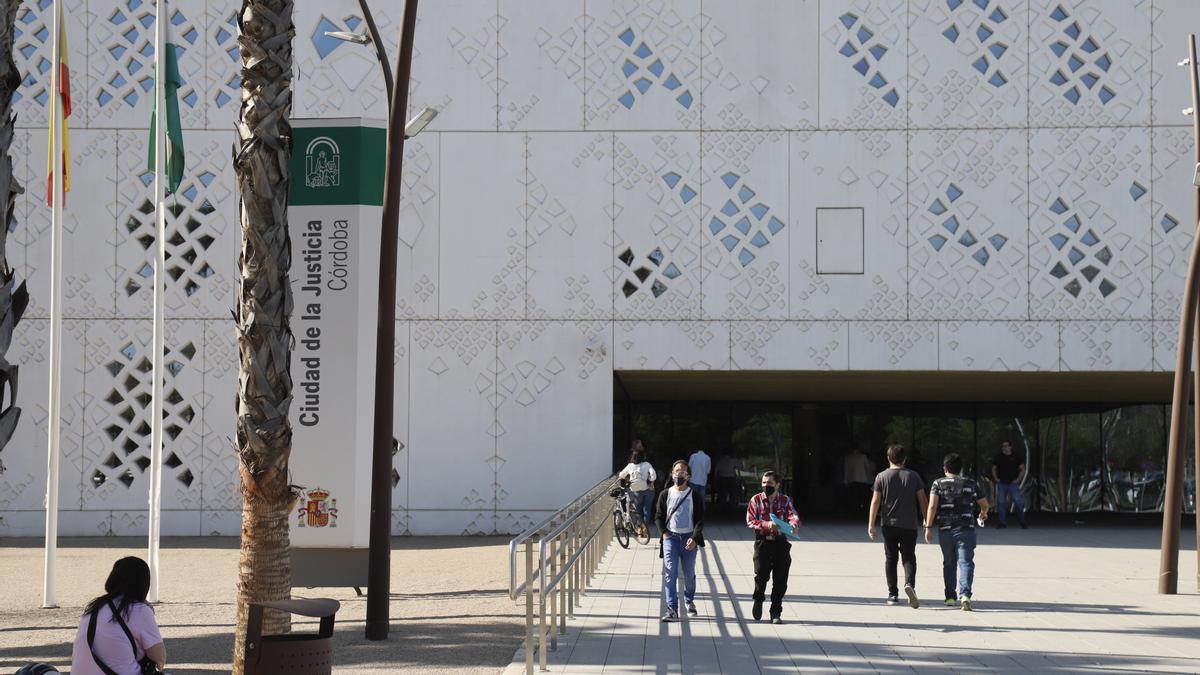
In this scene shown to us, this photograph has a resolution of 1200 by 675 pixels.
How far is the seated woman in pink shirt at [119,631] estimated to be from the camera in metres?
6.34

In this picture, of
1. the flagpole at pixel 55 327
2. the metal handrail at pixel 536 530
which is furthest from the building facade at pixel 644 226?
the flagpole at pixel 55 327

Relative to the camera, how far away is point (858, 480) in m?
30.3

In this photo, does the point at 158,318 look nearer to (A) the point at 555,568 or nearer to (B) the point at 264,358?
(A) the point at 555,568

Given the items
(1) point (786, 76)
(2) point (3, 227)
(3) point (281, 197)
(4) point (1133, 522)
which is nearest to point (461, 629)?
(3) point (281, 197)

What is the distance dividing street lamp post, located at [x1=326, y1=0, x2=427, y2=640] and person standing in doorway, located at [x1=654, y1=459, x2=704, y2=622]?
2743 mm

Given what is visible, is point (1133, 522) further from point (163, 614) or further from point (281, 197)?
point (281, 197)

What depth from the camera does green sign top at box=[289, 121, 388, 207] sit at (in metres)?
Result: 13.7

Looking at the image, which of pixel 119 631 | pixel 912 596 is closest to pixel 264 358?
pixel 119 631

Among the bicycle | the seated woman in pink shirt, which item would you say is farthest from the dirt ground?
the seated woman in pink shirt

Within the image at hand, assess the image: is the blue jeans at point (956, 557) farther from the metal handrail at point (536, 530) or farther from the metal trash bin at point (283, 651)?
the metal trash bin at point (283, 651)

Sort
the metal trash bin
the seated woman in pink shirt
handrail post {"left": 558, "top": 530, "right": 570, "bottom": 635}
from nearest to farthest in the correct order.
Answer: the seated woman in pink shirt → the metal trash bin → handrail post {"left": 558, "top": 530, "right": 570, "bottom": 635}

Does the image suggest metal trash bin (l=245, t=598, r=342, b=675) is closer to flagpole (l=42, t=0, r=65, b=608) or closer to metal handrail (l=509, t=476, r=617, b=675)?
metal handrail (l=509, t=476, r=617, b=675)

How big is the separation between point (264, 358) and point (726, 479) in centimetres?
2381

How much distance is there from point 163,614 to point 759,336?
1351cm
